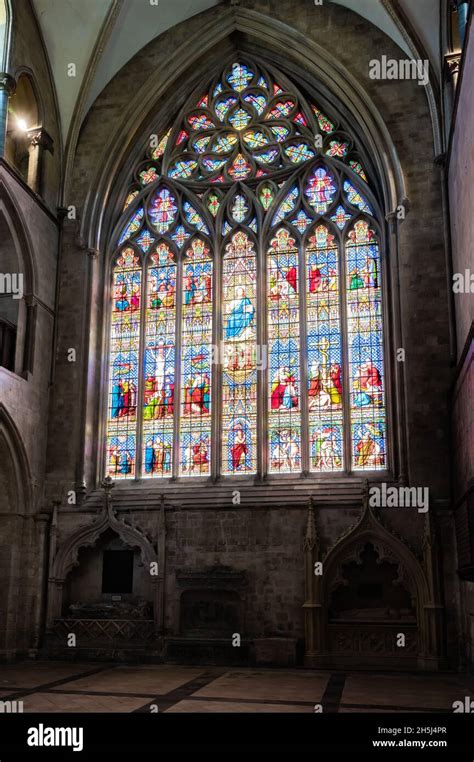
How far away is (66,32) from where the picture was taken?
640 inches

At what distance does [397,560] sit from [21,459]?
6943 mm

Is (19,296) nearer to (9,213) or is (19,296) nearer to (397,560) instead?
(9,213)

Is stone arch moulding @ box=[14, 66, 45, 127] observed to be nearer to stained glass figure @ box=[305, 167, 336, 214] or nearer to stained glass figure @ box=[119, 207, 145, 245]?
stained glass figure @ box=[119, 207, 145, 245]

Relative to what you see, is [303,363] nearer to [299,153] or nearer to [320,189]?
[320,189]

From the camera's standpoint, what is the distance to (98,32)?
1648 cm

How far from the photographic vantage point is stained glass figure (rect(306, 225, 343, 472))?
579 inches

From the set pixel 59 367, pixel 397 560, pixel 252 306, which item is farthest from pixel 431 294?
pixel 59 367

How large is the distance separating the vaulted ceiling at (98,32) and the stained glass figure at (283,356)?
15.4 feet

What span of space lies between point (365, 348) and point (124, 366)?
4867 mm

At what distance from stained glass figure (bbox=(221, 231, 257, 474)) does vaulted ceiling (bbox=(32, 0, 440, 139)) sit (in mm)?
4602

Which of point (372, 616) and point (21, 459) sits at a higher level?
point (21, 459)

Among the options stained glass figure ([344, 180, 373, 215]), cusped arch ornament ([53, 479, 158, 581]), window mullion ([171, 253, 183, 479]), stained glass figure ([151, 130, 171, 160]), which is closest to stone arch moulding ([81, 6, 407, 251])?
stained glass figure ([151, 130, 171, 160])

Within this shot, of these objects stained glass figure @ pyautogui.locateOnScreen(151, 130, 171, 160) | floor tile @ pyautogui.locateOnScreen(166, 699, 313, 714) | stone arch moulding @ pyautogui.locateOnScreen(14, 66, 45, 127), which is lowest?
floor tile @ pyautogui.locateOnScreen(166, 699, 313, 714)

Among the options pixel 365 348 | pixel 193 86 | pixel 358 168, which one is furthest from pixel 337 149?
pixel 365 348
